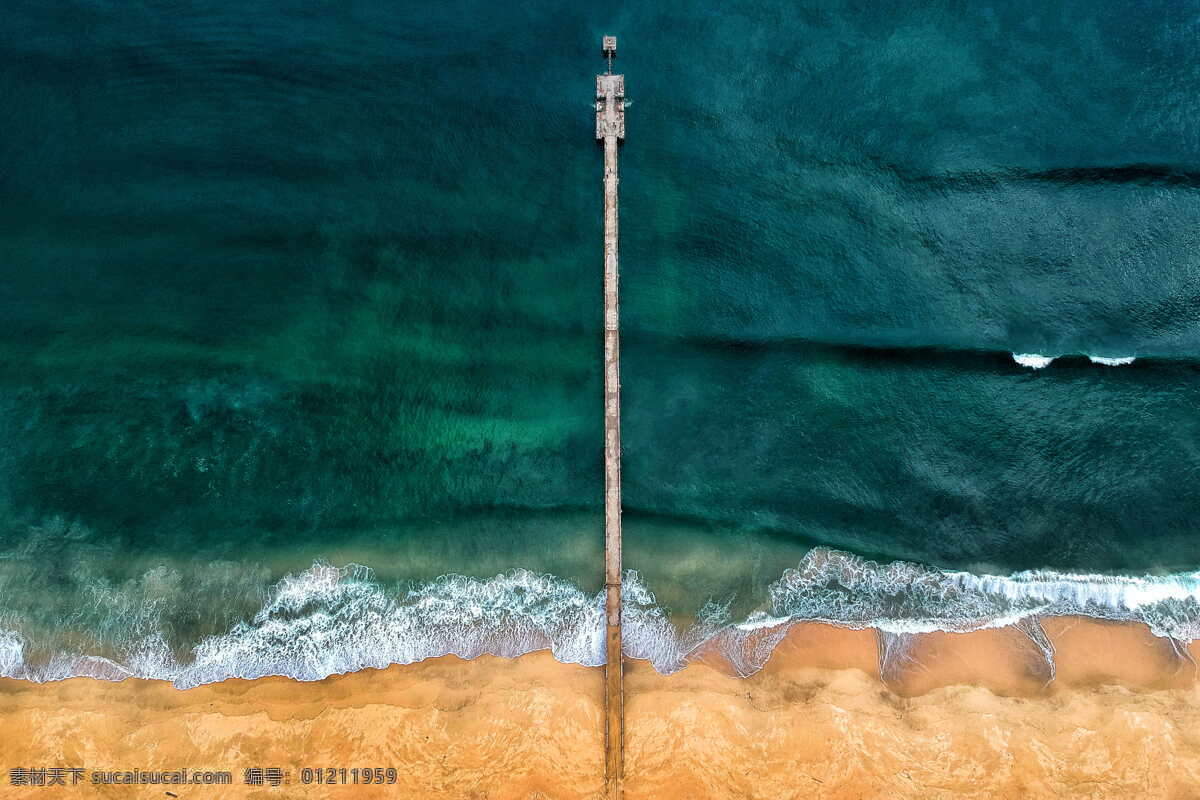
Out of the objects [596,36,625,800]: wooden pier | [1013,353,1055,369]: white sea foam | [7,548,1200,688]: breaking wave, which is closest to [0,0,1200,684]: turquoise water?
[7,548,1200,688]: breaking wave

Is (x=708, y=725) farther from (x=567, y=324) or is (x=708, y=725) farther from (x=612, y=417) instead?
(x=567, y=324)

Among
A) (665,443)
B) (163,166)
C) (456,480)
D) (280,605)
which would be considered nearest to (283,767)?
(280,605)

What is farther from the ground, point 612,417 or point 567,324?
point 567,324

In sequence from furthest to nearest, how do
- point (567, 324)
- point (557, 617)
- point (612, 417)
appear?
1. point (567, 324)
2. point (612, 417)
3. point (557, 617)

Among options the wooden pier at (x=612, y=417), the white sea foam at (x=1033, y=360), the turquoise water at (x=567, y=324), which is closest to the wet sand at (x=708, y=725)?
the wooden pier at (x=612, y=417)

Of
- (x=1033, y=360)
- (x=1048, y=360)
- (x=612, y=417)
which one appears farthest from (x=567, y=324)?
(x=1048, y=360)

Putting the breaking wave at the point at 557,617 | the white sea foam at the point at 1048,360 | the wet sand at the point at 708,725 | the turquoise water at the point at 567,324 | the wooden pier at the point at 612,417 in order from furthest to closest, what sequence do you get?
1. the white sea foam at the point at 1048,360
2. the turquoise water at the point at 567,324
3. the breaking wave at the point at 557,617
4. the wooden pier at the point at 612,417
5. the wet sand at the point at 708,725

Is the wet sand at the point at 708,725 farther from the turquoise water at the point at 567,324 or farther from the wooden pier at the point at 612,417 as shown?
the turquoise water at the point at 567,324
